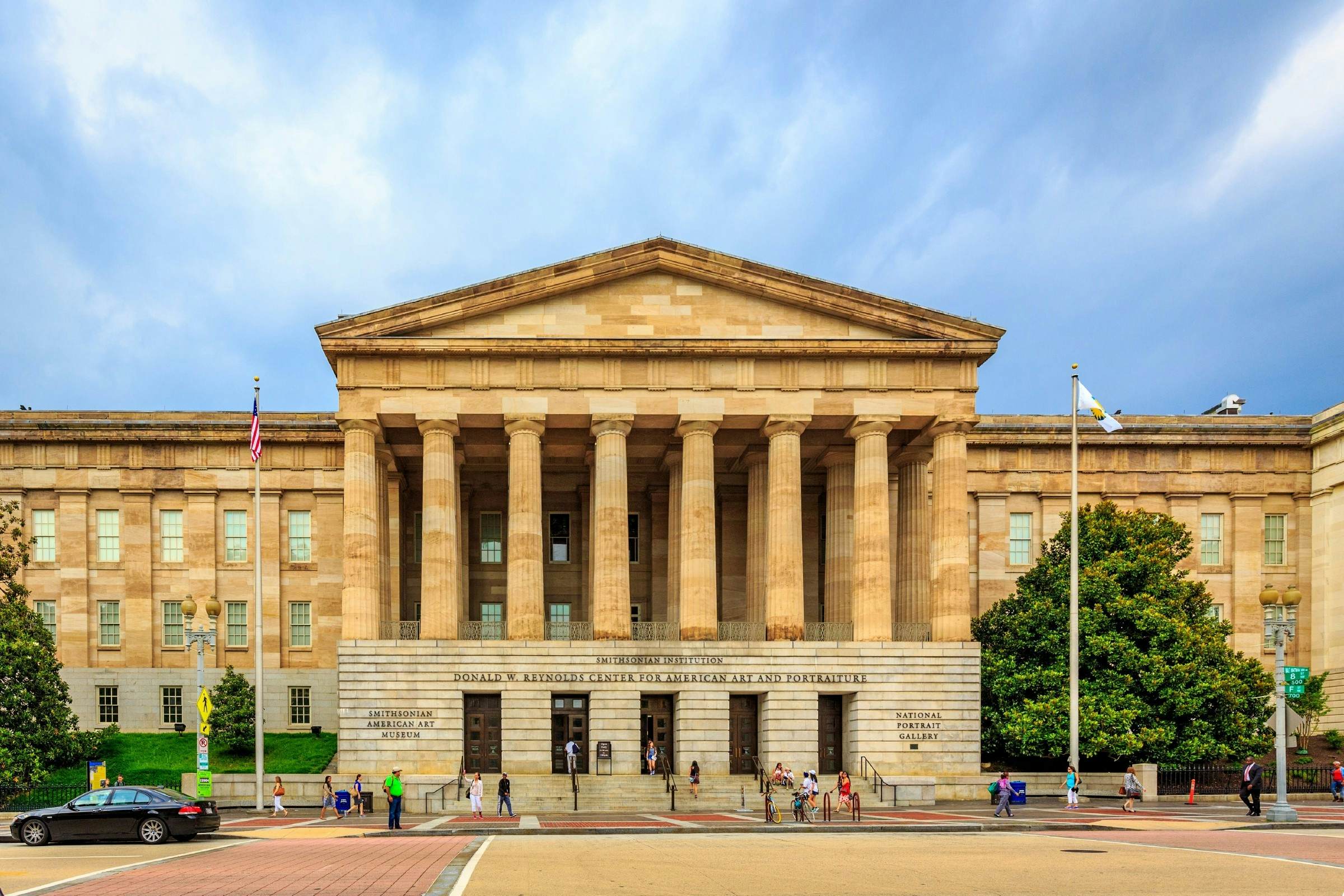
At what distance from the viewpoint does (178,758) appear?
168ft

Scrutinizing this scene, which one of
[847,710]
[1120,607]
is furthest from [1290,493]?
[847,710]

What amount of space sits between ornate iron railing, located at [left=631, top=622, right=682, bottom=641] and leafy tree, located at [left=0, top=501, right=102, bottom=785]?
21838 mm

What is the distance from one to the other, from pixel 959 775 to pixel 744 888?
29.4 meters

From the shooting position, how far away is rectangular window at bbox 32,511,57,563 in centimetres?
5906

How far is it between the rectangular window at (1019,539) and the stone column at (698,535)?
825 inches

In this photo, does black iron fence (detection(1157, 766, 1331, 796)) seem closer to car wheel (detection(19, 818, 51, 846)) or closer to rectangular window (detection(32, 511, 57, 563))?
car wheel (detection(19, 818, 51, 846))

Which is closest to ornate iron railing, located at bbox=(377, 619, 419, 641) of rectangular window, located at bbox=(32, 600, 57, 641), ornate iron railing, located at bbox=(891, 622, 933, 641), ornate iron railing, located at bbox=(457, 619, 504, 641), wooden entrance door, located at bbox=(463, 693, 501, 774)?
ornate iron railing, located at bbox=(457, 619, 504, 641)

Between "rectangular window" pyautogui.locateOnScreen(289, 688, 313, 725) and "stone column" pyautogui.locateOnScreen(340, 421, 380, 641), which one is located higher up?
"stone column" pyautogui.locateOnScreen(340, 421, 380, 641)

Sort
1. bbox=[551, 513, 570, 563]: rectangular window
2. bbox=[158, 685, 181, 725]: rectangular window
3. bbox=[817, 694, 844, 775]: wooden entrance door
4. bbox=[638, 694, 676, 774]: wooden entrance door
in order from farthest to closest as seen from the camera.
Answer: bbox=[551, 513, 570, 563]: rectangular window
bbox=[158, 685, 181, 725]: rectangular window
bbox=[817, 694, 844, 775]: wooden entrance door
bbox=[638, 694, 676, 774]: wooden entrance door

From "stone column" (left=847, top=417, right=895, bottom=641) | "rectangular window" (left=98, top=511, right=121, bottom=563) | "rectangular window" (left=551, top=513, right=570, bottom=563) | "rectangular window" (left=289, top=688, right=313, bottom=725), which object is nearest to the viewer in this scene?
"stone column" (left=847, top=417, right=895, bottom=641)

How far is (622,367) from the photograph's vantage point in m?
48.5

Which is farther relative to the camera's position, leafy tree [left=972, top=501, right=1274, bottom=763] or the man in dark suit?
leafy tree [left=972, top=501, right=1274, bottom=763]

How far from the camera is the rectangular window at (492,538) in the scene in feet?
196

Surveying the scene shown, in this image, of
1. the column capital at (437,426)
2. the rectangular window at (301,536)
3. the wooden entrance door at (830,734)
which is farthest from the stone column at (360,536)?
the wooden entrance door at (830,734)
